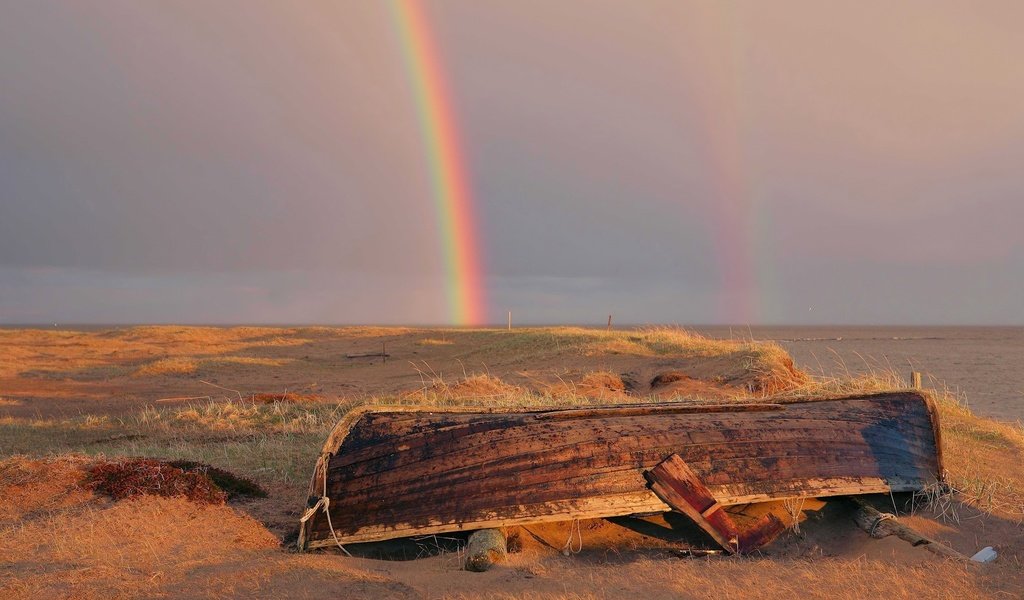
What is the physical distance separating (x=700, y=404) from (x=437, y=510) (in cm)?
280

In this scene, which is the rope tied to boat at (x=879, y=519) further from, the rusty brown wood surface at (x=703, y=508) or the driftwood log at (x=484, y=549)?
the driftwood log at (x=484, y=549)

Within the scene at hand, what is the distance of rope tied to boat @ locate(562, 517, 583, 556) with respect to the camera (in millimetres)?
4851

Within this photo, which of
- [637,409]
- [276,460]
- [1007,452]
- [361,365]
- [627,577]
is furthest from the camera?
[361,365]

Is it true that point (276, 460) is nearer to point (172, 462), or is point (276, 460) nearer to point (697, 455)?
point (172, 462)

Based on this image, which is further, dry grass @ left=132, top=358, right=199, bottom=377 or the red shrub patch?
dry grass @ left=132, top=358, right=199, bottom=377

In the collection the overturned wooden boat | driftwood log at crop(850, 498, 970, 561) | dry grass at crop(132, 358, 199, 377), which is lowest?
dry grass at crop(132, 358, 199, 377)

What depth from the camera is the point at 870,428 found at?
244 inches

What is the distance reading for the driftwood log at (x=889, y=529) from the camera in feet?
14.9

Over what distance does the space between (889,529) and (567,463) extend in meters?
2.59

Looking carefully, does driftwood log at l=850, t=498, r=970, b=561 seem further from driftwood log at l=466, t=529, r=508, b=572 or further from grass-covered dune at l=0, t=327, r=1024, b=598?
driftwood log at l=466, t=529, r=508, b=572

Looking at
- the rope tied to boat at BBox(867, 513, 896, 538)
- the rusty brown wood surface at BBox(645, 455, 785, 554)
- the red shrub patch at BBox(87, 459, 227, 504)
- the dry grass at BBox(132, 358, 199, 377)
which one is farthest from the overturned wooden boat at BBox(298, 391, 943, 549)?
the dry grass at BBox(132, 358, 199, 377)

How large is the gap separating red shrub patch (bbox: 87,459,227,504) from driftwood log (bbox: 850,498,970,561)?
5665 millimetres

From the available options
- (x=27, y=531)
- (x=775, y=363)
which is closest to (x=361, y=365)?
(x=775, y=363)

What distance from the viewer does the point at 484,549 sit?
14.4ft
